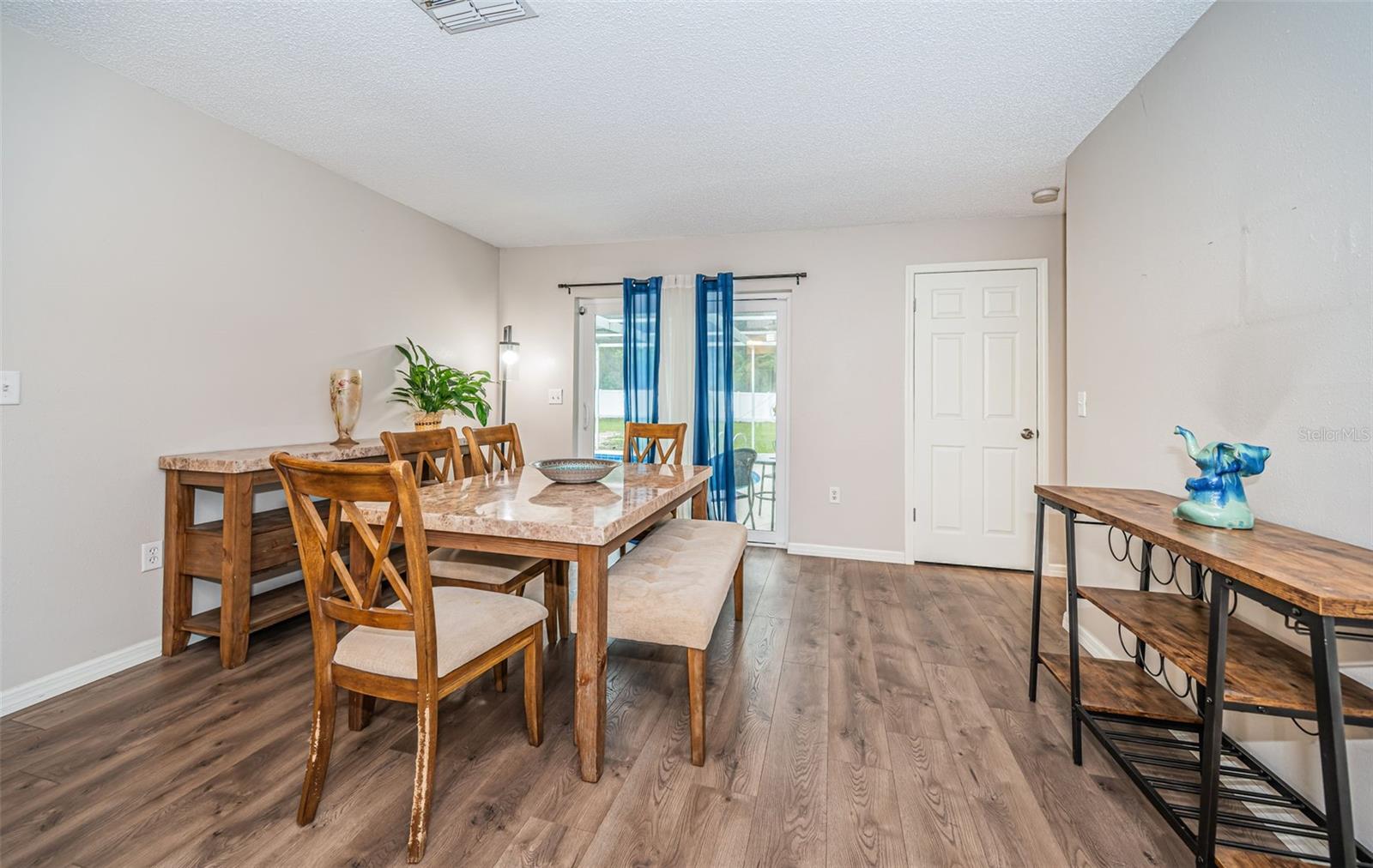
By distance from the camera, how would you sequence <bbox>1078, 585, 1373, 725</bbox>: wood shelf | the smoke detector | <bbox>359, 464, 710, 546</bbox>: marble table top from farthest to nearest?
the smoke detector, <bbox>359, 464, 710, 546</bbox>: marble table top, <bbox>1078, 585, 1373, 725</bbox>: wood shelf

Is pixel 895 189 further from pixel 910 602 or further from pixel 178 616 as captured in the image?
pixel 178 616

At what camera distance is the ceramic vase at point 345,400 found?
2.95 metres

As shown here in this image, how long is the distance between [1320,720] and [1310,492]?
77 centimetres

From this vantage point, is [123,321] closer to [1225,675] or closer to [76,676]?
[76,676]

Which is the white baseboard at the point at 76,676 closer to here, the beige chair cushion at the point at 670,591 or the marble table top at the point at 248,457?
the marble table top at the point at 248,457

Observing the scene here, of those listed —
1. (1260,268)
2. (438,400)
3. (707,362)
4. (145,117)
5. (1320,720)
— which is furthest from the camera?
(707,362)

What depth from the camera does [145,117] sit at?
2.29 m

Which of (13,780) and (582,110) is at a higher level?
(582,110)

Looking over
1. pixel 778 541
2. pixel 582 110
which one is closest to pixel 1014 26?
pixel 582 110

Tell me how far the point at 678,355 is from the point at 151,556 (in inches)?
123

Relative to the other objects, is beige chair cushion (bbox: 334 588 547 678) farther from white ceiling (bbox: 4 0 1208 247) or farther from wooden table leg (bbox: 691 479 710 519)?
white ceiling (bbox: 4 0 1208 247)

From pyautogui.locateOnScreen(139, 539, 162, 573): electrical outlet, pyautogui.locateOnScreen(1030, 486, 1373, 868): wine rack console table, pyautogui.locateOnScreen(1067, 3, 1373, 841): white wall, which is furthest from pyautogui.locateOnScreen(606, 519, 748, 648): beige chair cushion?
pyautogui.locateOnScreen(139, 539, 162, 573): electrical outlet

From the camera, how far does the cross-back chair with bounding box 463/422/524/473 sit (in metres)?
2.52

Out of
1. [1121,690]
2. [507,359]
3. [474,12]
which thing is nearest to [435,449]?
[474,12]
